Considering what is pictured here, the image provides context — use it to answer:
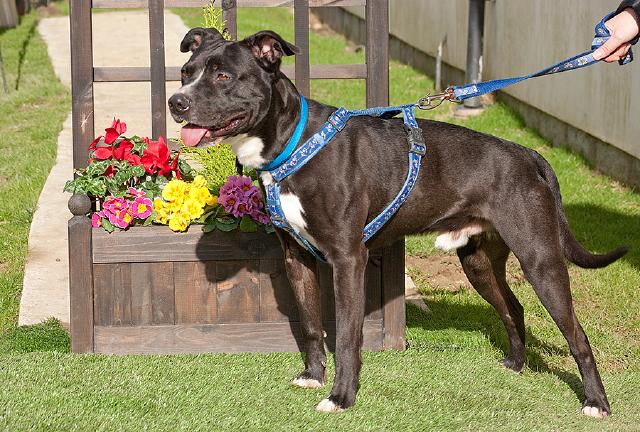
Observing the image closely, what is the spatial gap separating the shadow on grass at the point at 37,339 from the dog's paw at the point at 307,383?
130cm

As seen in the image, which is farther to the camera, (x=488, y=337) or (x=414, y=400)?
(x=488, y=337)

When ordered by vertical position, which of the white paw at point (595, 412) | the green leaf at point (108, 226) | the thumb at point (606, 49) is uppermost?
the thumb at point (606, 49)

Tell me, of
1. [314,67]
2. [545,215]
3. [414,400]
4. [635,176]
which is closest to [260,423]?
[414,400]

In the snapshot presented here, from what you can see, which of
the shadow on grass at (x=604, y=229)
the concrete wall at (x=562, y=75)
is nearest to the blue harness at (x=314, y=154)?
the shadow on grass at (x=604, y=229)

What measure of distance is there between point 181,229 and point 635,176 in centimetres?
475

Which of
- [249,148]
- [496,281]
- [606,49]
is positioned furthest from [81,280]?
[606,49]

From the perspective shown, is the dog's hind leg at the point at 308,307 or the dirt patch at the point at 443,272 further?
the dirt patch at the point at 443,272

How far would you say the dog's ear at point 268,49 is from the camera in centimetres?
444

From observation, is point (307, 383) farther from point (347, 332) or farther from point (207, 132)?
point (207, 132)

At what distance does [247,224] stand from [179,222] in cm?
34

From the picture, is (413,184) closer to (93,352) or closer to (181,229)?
(181,229)

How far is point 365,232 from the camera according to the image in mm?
4711

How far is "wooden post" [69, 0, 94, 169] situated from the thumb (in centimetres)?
257

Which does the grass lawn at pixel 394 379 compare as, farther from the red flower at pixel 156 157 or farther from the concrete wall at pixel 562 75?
the concrete wall at pixel 562 75
